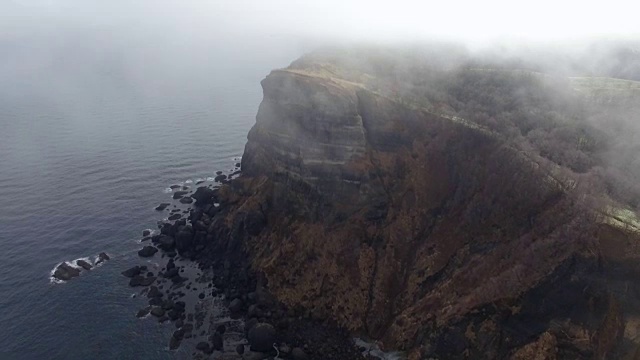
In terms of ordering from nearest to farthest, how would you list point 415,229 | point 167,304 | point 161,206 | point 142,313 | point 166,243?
point 142,313
point 415,229
point 167,304
point 166,243
point 161,206

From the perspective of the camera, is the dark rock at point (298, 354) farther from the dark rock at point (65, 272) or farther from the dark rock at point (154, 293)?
the dark rock at point (65, 272)

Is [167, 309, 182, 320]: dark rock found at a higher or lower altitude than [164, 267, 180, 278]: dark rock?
lower

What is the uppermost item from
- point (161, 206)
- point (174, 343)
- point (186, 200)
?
point (186, 200)

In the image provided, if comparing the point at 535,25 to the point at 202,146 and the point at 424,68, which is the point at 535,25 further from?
the point at 202,146

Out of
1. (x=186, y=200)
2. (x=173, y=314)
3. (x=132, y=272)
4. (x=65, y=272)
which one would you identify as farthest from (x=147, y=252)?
(x=186, y=200)

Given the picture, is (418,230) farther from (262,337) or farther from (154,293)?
(154,293)

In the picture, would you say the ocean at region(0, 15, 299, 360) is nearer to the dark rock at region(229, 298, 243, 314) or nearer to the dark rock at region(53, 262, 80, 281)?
the dark rock at region(53, 262, 80, 281)

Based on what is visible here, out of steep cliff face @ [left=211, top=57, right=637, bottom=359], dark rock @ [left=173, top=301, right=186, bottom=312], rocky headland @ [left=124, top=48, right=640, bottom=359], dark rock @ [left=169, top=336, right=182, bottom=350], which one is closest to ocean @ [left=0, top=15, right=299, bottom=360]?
dark rock @ [left=169, top=336, right=182, bottom=350]
